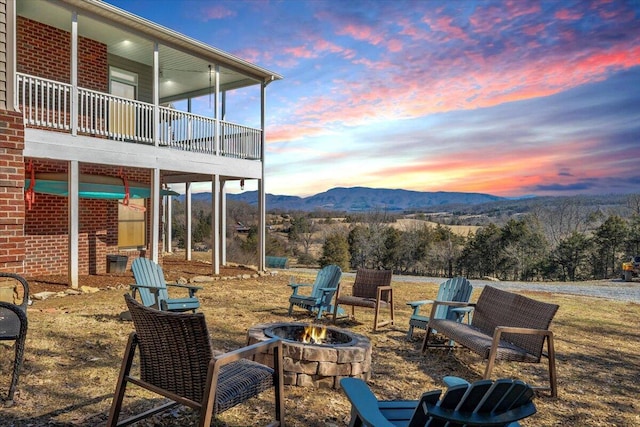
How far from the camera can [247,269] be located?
1297 cm

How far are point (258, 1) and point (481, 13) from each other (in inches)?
254

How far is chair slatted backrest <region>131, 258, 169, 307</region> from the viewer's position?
5.80 meters

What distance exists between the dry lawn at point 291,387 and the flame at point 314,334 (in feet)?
1.97

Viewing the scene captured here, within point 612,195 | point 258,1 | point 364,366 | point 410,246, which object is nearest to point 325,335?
point 364,366

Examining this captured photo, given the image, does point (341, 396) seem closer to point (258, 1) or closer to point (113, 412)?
point (113, 412)

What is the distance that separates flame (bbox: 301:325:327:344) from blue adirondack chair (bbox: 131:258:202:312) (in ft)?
6.99

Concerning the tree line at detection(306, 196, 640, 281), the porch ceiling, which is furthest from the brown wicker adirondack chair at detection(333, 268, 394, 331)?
the tree line at detection(306, 196, 640, 281)

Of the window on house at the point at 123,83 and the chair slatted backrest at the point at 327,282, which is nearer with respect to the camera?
the chair slatted backrest at the point at 327,282

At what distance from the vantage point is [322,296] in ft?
22.2

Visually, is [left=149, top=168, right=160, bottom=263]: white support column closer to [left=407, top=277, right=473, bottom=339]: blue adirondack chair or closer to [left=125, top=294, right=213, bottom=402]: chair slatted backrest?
[left=407, top=277, right=473, bottom=339]: blue adirondack chair

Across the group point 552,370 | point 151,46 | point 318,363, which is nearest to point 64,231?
point 151,46

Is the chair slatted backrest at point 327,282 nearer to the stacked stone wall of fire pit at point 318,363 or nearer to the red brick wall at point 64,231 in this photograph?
the stacked stone wall of fire pit at point 318,363

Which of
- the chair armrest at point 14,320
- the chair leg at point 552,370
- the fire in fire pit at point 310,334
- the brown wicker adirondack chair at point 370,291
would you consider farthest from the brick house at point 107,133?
the chair leg at point 552,370

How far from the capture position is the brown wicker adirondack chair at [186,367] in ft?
7.98
